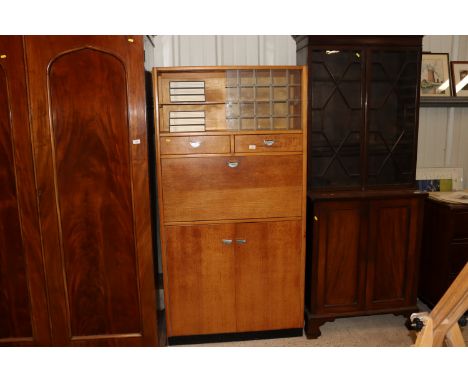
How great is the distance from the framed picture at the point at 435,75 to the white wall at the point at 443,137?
170mm

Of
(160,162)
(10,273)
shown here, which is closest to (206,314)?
(160,162)

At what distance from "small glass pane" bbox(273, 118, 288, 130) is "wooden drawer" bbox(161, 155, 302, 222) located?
0.84 feet

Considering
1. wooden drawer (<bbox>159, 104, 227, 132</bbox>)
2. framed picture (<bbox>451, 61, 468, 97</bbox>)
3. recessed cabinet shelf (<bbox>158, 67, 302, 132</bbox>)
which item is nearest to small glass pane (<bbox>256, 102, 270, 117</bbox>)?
recessed cabinet shelf (<bbox>158, 67, 302, 132</bbox>)

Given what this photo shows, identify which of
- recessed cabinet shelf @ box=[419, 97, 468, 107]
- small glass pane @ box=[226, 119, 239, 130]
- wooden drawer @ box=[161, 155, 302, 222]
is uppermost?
recessed cabinet shelf @ box=[419, 97, 468, 107]

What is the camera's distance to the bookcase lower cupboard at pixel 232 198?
2.30 m

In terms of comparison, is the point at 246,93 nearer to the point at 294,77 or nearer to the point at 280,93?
the point at 280,93

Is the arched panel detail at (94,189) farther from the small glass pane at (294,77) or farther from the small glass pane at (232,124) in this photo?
the small glass pane at (294,77)

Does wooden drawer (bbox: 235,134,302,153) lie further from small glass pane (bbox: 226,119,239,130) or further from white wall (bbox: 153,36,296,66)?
white wall (bbox: 153,36,296,66)

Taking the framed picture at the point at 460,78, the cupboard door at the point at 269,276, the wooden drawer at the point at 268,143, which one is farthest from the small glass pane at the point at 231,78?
the framed picture at the point at 460,78

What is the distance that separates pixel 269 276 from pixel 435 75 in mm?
2131

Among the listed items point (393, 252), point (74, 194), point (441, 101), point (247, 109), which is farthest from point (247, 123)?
point (441, 101)

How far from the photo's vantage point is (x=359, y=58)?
8.20ft

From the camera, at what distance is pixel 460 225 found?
259cm

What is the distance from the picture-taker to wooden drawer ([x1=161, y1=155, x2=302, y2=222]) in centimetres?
230
